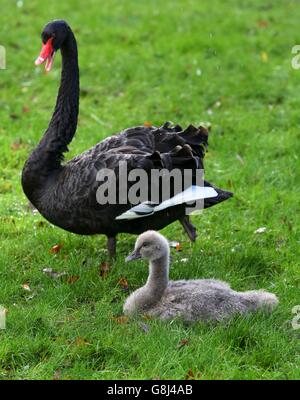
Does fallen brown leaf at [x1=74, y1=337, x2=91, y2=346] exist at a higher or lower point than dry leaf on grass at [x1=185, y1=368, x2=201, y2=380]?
higher

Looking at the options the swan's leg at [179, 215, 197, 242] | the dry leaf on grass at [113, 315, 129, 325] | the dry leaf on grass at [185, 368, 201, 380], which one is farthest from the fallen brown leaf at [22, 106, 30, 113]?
the dry leaf on grass at [185, 368, 201, 380]

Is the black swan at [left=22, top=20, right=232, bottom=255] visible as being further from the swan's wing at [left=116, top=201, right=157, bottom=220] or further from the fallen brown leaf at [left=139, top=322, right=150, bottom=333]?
the fallen brown leaf at [left=139, top=322, right=150, bottom=333]

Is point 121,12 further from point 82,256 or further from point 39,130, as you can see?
→ point 82,256

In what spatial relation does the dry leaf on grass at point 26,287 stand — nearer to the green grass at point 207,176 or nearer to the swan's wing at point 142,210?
the green grass at point 207,176

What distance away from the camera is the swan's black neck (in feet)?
15.5

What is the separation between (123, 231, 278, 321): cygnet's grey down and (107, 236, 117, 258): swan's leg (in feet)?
2.17

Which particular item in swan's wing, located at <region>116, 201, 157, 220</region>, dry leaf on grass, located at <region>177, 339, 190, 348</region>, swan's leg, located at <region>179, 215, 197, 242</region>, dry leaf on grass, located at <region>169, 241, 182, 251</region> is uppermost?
swan's wing, located at <region>116, 201, 157, 220</region>

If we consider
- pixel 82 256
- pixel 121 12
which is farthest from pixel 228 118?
pixel 121 12

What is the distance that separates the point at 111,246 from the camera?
15.5ft

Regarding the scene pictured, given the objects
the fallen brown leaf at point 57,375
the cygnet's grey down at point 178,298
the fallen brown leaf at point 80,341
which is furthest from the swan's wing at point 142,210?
the fallen brown leaf at point 57,375

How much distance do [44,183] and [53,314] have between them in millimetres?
930

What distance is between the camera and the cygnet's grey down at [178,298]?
3931mm

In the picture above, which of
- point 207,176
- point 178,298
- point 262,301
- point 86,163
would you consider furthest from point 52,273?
point 207,176

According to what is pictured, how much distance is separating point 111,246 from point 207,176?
5.35 feet
